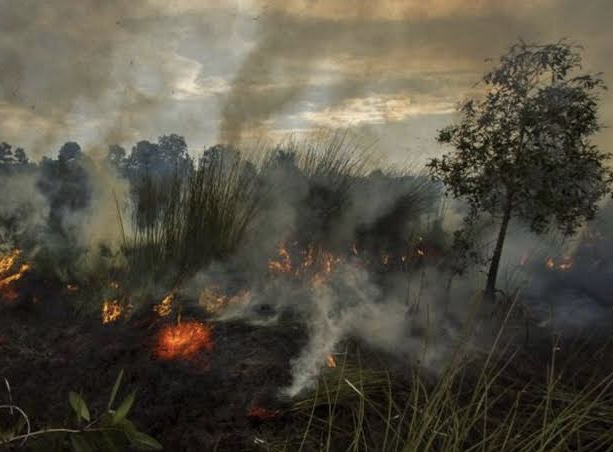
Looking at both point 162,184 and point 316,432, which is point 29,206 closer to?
point 162,184

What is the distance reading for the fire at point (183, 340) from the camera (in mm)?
5820

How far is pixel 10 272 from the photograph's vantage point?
8.61 m

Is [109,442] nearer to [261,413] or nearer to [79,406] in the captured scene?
[79,406]

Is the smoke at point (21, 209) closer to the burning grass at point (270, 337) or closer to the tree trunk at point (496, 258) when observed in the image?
the burning grass at point (270, 337)

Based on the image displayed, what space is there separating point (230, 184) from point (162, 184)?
1.08 meters

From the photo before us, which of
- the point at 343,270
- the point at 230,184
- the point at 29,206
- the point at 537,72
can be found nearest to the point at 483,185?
the point at 537,72

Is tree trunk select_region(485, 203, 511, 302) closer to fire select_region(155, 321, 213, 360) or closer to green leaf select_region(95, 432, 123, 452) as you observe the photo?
fire select_region(155, 321, 213, 360)

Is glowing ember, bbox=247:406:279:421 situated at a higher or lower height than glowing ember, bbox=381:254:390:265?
lower

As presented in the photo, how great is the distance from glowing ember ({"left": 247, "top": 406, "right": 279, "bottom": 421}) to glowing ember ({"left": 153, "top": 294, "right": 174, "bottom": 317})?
8.90 feet

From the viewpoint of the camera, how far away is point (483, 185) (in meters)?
7.77

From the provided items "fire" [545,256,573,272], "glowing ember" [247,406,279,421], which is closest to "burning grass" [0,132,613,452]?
"glowing ember" [247,406,279,421]

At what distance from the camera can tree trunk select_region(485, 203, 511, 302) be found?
7.89 m

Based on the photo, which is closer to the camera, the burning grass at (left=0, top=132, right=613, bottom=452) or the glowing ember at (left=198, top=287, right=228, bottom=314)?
the burning grass at (left=0, top=132, right=613, bottom=452)

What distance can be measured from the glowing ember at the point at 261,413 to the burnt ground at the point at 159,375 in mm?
18
